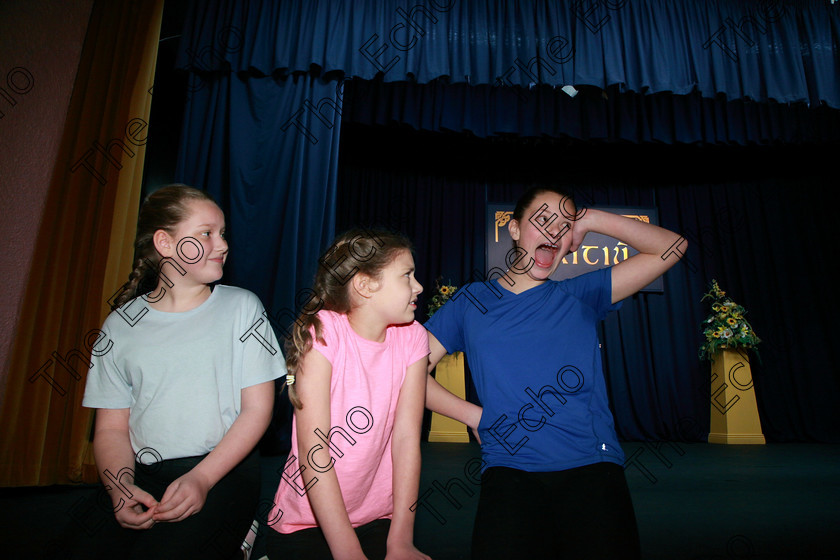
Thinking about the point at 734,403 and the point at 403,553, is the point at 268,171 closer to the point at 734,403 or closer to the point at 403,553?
the point at 403,553

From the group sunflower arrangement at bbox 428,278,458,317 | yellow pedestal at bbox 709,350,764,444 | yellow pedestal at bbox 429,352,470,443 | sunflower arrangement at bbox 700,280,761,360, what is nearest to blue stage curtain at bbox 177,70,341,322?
sunflower arrangement at bbox 428,278,458,317

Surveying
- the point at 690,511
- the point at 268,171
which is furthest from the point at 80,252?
the point at 690,511

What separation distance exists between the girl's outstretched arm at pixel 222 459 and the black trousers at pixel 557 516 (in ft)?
1.75

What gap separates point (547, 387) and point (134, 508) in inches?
37.2

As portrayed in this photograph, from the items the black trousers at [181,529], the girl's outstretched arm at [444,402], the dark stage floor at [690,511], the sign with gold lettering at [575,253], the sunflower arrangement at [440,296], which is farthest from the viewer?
the sign with gold lettering at [575,253]

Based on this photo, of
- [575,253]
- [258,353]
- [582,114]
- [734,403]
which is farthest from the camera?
[575,253]

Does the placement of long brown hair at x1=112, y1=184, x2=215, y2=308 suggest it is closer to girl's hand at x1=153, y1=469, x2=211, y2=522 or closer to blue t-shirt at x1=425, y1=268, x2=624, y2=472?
girl's hand at x1=153, y1=469, x2=211, y2=522

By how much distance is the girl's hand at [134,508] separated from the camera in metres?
0.94

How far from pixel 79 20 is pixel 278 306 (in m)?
1.94

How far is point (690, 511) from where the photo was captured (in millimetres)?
1971

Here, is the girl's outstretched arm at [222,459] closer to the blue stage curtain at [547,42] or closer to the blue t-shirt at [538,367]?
the blue t-shirt at [538,367]

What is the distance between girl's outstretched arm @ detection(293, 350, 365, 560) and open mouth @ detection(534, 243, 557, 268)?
0.66m

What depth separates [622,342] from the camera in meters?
5.27

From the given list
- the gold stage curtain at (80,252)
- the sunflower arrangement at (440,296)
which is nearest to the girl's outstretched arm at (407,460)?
the gold stage curtain at (80,252)
